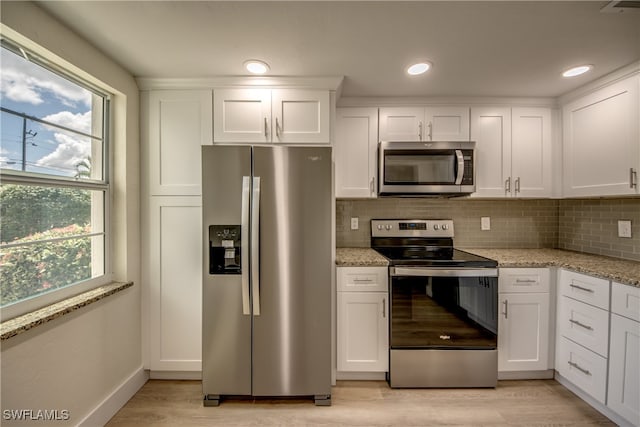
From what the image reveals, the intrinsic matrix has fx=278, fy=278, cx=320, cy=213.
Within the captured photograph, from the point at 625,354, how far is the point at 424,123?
1.92 m

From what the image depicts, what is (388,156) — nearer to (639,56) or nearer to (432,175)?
(432,175)

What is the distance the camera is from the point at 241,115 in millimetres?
2006

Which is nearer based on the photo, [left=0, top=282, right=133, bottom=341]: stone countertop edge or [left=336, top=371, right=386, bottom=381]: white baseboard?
[left=0, top=282, right=133, bottom=341]: stone countertop edge

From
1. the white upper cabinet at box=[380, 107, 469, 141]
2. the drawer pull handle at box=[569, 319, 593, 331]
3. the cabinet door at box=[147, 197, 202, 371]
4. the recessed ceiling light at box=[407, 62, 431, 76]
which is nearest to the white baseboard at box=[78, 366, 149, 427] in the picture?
the cabinet door at box=[147, 197, 202, 371]

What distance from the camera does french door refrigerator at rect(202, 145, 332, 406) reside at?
1.77m

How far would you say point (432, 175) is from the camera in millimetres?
2234

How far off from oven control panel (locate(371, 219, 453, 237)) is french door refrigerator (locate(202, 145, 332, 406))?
36.2 inches

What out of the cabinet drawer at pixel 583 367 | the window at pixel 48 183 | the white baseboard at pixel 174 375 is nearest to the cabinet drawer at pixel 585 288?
the cabinet drawer at pixel 583 367

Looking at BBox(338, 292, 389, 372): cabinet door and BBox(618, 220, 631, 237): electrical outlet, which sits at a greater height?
BBox(618, 220, 631, 237): electrical outlet

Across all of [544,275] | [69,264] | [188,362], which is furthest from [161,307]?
[544,275]

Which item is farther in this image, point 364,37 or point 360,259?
point 360,259

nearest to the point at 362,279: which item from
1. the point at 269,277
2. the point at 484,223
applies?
the point at 269,277

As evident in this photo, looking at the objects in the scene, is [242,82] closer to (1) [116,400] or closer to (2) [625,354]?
(1) [116,400]

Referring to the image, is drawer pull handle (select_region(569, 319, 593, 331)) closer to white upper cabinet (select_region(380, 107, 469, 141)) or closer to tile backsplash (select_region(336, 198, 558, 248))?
tile backsplash (select_region(336, 198, 558, 248))
